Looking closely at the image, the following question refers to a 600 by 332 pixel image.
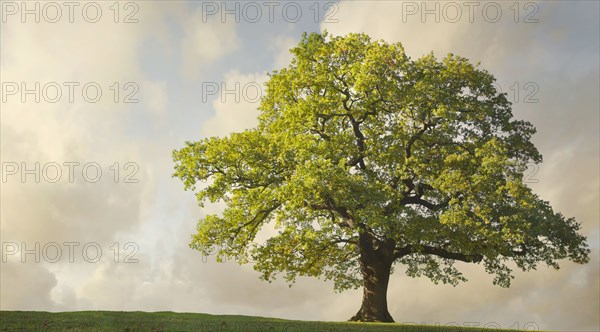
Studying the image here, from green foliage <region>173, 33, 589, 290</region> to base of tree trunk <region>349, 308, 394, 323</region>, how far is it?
419 cm

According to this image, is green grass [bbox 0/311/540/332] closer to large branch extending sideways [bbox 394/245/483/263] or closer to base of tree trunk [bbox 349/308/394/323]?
base of tree trunk [bbox 349/308/394/323]

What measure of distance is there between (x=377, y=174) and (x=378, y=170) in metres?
0.36

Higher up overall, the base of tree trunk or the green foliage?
the green foliage

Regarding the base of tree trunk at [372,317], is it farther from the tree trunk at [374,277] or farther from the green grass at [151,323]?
the green grass at [151,323]

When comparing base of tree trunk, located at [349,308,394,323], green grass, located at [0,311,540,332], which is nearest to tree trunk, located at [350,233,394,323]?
base of tree trunk, located at [349,308,394,323]

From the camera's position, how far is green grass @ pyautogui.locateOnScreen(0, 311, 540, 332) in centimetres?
2755

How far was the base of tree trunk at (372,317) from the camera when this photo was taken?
36.3 metres

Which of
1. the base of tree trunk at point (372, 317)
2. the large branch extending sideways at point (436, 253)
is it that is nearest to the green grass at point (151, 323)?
the base of tree trunk at point (372, 317)

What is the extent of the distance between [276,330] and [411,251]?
43.2 ft

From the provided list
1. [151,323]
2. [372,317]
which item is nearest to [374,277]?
[372,317]

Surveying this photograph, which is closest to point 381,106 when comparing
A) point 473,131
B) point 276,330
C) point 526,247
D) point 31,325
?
point 473,131

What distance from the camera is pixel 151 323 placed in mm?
28547

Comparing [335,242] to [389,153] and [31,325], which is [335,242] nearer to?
[389,153]

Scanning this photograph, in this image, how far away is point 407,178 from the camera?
37.2 meters
